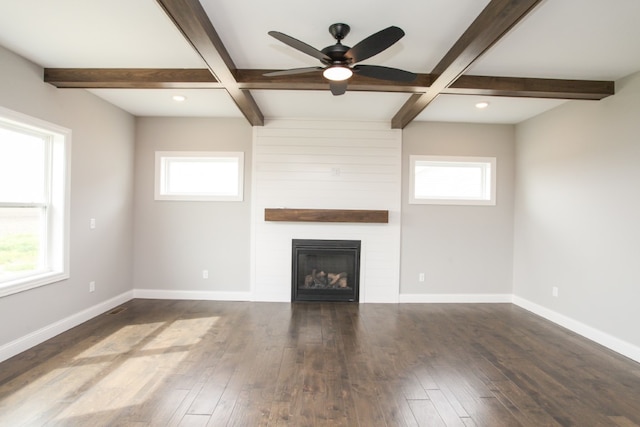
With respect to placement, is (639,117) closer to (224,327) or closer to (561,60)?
(561,60)

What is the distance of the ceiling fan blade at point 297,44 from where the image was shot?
204 cm

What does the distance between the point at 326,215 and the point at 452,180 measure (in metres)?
1.95

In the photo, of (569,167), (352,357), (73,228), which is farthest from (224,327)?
(569,167)

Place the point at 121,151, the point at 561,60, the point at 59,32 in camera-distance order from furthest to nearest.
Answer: the point at 121,151
the point at 561,60
the point at 59,32

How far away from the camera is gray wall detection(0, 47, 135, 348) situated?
2889 mm

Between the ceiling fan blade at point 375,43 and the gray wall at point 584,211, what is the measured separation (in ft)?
8.85

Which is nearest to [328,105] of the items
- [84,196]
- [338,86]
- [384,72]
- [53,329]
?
[338,86]

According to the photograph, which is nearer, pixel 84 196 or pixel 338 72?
pixel 338 72

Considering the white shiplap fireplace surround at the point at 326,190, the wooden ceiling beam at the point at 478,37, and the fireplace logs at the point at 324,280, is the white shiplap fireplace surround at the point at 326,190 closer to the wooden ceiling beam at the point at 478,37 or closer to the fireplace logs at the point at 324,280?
the fireplace logs at the point at 324,280

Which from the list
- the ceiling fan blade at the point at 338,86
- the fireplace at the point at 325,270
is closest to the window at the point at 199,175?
the fireplace at the point at 325,270

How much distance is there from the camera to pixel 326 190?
4.75 m

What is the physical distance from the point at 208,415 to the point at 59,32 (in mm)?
3013

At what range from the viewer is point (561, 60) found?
2.88 metres

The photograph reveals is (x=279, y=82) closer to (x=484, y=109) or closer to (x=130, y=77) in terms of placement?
(x=130, y=77)
